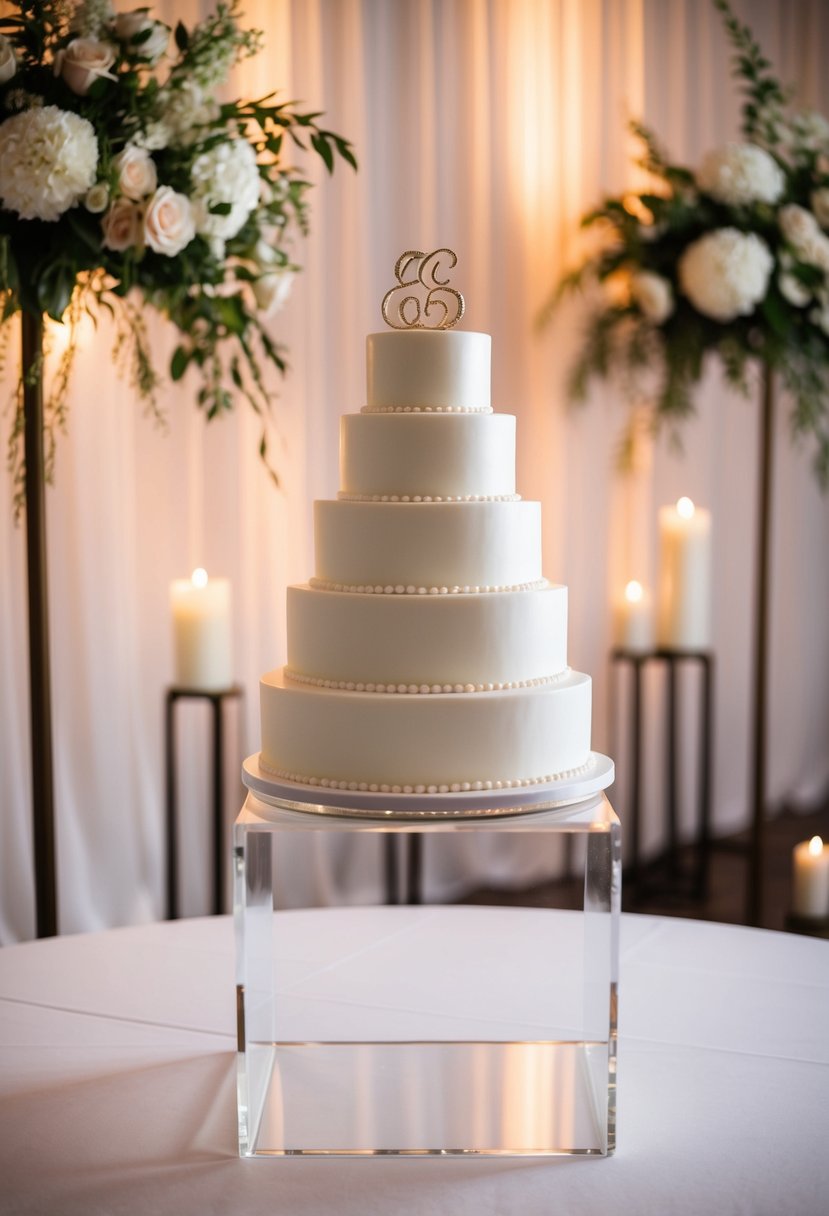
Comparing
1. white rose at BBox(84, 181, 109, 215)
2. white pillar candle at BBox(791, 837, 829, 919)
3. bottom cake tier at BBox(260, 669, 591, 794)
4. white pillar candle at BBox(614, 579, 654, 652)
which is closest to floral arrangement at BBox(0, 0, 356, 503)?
white rose at BBox(84, 181, 109, 215)

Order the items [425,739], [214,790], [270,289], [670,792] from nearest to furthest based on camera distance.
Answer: [425,739], [270,289], [214,790], [670,792]

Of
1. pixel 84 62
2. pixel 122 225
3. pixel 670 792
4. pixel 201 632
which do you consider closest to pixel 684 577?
pixel 670 792

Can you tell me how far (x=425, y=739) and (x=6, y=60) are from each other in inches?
55.3

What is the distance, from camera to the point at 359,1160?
1.46 metres

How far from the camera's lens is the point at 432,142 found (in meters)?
4.10

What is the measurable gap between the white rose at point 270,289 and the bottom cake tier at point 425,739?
49.2 inches

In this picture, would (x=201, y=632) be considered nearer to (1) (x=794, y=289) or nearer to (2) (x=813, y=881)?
(2) (x=813, y=881)

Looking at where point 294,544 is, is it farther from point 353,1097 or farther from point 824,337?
point 353,1097

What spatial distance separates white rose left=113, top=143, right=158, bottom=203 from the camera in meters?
2.22

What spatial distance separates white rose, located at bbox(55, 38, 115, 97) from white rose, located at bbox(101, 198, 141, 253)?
0.20 m

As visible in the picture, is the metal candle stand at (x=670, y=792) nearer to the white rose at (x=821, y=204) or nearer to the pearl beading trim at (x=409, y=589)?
the white rose at (x=821, y=204)

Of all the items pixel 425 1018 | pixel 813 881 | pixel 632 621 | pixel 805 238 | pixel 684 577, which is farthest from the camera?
pixel 632 621

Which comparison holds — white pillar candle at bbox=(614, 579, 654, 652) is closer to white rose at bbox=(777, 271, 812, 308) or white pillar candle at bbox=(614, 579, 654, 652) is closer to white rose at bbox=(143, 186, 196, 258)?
white rose at bbox=(777, 271, 812, 308)

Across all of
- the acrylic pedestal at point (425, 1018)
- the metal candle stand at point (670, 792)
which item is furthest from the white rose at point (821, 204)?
the acrylic pedestal at point (425, 1018)
